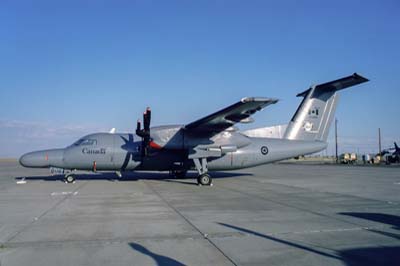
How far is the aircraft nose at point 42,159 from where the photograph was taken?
1906 centimetres

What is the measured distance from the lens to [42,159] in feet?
62.5

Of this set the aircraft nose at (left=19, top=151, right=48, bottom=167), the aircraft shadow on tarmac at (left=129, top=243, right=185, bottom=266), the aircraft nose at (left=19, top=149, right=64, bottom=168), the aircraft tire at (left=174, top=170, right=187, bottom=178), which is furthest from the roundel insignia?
the aircraft shadow on tarmac at (left=129, top=243, right=185, bottom=266)

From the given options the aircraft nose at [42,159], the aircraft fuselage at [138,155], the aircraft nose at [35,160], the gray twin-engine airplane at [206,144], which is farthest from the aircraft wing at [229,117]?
the aircraft nose at [35,160]

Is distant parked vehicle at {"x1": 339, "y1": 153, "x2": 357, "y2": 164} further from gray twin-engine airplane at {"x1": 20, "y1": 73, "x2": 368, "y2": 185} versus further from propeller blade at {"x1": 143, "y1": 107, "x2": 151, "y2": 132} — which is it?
propeller blade at {"x1": 143, "y1": 107, "x2": 151, "y2": 132}

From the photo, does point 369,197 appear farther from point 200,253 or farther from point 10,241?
point 10,241

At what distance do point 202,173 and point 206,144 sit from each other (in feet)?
5.59

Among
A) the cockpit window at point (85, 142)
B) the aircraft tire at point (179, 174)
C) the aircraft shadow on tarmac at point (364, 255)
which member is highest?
the cockpit window at point (85, 142)

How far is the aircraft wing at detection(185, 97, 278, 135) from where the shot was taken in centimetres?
1574

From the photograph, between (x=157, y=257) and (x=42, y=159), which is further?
(x=42, y=159)

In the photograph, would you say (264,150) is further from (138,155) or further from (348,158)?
(348,158)

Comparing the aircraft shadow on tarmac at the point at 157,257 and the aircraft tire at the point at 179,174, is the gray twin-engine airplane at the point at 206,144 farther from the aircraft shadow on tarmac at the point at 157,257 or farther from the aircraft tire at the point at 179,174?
the aircraft shadow on tarmac at the point at 157,257

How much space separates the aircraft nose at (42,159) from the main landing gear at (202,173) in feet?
24.5

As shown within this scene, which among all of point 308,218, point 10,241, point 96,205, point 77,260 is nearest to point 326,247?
point 308,218

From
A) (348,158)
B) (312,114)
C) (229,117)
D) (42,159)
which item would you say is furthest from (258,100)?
(348,158)
